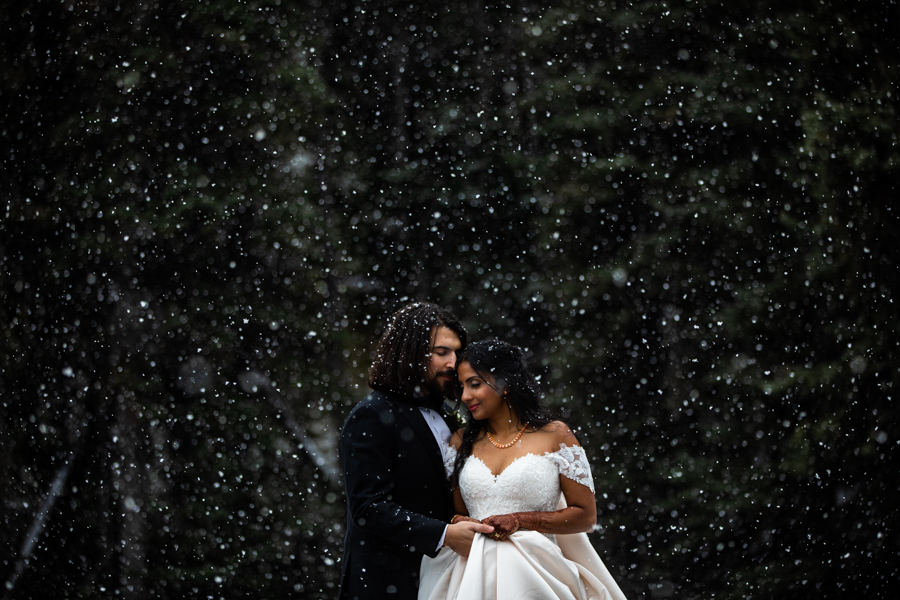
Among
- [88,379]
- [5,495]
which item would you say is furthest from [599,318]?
[5,495]

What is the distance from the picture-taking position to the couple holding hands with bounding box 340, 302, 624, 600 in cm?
199

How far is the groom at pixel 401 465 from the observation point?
6.57ft

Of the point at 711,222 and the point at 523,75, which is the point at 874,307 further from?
the point at 523,75

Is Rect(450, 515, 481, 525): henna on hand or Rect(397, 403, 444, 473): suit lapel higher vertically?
Rect(397, 403, 444, 473): suit lapel

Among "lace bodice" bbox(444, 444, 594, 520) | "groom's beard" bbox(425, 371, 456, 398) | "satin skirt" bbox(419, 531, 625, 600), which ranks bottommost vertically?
"satin skirt" bbox(419, 531, 625, 600)

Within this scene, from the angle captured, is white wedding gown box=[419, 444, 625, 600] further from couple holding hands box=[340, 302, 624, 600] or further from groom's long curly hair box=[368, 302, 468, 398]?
groom's long curly hair box=[368, 302, 468, 398]

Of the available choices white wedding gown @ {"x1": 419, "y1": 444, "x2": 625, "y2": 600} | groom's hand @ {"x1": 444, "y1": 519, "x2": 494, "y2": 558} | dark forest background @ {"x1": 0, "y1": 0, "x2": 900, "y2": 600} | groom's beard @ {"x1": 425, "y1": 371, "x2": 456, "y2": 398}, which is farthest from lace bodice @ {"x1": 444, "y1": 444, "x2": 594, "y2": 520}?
dark forest background @ {"x1": 0, "y1": 0, "x2": 900, "y2": 600}

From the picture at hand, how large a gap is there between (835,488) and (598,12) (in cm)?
449

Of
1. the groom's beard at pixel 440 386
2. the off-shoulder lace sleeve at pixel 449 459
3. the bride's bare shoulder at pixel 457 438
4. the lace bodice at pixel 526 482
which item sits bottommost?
the lace bodice at pixel 526 482

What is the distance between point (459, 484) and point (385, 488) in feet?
0.86

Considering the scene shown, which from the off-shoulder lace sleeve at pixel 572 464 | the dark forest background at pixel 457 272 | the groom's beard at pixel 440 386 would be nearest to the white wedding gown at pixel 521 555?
the off-shoulder lace sleeve at pixel 572 464

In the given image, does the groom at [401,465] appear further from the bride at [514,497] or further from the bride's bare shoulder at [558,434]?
the bride's bare shoulder at [558,434]

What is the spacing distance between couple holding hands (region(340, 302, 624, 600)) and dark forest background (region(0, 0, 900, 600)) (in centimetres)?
337

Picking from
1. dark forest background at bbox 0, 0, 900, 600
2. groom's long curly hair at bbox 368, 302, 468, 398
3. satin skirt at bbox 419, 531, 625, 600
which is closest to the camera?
satin skirt at bbox 419, 531, 625, 600
